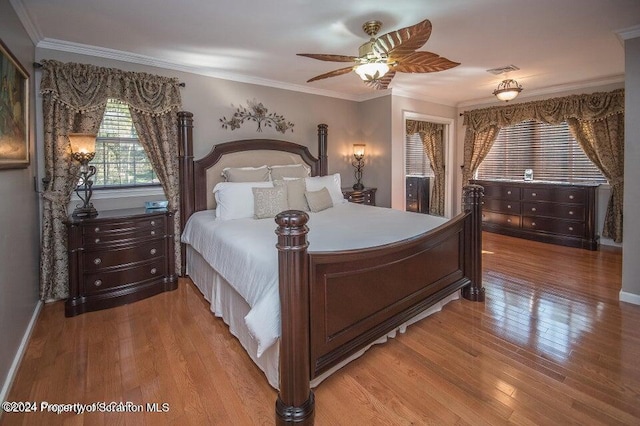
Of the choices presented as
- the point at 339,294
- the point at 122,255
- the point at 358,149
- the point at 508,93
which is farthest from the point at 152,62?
A: the point at 508,93

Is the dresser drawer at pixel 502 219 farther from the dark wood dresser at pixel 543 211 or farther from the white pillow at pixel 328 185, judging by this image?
the white pillow at pixel 328 185

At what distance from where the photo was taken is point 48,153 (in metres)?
2.91

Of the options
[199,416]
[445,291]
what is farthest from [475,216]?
[199,416]

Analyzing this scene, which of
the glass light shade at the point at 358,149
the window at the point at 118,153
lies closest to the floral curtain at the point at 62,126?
the window at the point at 118,153

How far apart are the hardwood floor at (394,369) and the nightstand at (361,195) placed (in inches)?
87.7

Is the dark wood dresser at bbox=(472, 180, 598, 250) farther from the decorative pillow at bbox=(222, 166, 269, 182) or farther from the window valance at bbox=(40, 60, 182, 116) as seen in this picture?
the window valance at bbox=(40, 60, 182, 116)

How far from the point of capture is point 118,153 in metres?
3.46

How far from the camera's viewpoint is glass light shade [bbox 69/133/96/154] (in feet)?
9.32

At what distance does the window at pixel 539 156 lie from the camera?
198 inches

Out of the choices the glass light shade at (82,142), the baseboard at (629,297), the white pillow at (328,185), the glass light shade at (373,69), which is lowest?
the baseboard at (629,297)

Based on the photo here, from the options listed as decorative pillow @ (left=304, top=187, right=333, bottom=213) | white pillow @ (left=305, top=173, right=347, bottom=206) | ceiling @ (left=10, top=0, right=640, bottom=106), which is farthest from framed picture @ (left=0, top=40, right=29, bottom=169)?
white pillow @ (left=305, top=173, right=347, bottom=206)

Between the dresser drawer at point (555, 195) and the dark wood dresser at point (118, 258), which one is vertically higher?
the dresser drawer at point (555, 195)

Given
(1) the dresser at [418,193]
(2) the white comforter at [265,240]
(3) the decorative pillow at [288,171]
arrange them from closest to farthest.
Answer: (2) the white comforter at [265,240], (3) the decorative pillow at [288,171], (1) the dresser at [418,193]

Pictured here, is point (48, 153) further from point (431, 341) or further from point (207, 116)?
point (431, 341)
